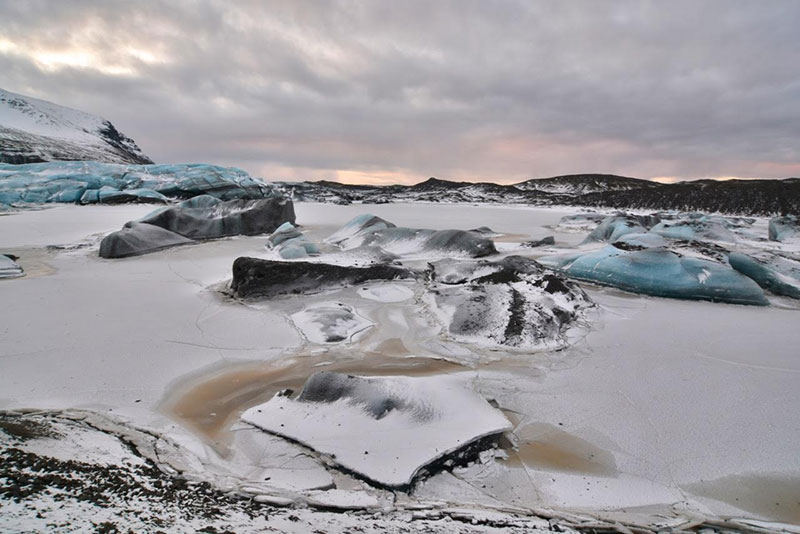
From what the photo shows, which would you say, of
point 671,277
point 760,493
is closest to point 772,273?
point 671,277

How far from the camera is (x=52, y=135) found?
2014 inches

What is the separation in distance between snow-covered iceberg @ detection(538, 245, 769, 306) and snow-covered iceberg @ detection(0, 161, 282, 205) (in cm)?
2030

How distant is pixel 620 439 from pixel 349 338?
2201 mm

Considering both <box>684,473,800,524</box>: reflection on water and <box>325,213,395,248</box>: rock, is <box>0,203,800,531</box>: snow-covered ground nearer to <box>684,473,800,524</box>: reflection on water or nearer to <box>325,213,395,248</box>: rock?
<box>684,473,800,524</box>: reflection on water

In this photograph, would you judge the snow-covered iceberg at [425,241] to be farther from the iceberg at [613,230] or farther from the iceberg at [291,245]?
the iceberg at [613,230]

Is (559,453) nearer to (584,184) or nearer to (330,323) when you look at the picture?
(330,323)

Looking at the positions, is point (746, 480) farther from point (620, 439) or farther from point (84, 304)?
point (84, 304)

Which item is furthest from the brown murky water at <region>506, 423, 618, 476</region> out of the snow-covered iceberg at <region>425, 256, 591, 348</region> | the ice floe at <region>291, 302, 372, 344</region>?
the ice floe at <region>291, 302, 372, 344</region>

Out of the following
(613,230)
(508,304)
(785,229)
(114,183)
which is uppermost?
(114,183)

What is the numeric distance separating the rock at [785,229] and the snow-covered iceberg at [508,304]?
9.94m

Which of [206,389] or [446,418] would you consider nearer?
[446,418]

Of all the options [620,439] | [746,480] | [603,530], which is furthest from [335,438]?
[746,480]

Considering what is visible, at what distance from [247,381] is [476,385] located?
5.24 ft

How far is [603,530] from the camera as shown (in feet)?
5.29
